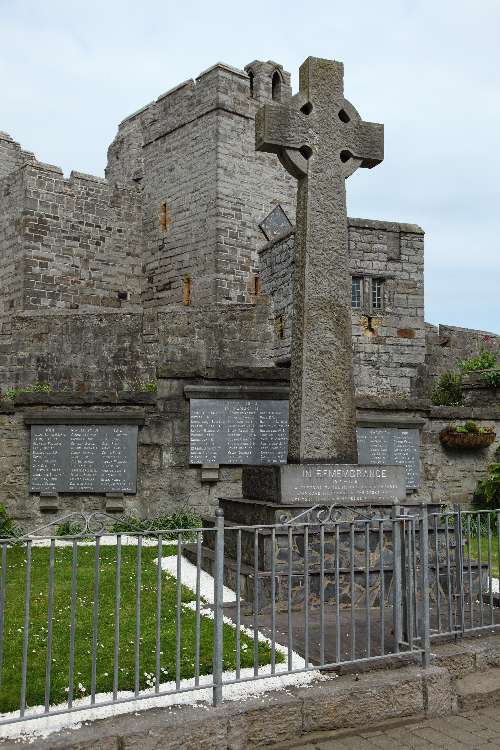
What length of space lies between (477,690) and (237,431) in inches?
255

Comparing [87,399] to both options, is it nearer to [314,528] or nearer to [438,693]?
[314,528]

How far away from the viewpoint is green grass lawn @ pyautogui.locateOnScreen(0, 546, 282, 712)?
4359mm

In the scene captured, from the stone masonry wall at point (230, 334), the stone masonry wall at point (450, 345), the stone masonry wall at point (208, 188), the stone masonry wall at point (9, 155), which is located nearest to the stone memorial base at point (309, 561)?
the stone masonry wall at point (230, 334)

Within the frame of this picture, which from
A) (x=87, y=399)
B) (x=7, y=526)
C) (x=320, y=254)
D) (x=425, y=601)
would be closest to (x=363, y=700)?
(x=425, y=601)

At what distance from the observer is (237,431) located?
1077 cm

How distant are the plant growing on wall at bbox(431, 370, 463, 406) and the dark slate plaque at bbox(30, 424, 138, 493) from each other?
22.8 feet

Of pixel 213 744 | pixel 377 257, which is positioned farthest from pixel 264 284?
pixel 213 744

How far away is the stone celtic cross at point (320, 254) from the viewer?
7.12 m

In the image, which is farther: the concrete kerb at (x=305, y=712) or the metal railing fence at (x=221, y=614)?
the metal railing fence at (x=221, y=614)

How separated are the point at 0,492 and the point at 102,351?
5.84 m

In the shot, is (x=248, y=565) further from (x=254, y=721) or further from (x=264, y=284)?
(x=264, y=284)

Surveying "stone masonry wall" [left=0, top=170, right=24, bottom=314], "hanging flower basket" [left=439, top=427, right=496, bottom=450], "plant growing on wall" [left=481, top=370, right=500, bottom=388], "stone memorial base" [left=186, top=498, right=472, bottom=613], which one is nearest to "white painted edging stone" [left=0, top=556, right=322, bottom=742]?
"stone memorial base" [left=186, top=498, right=472, bottom=613]

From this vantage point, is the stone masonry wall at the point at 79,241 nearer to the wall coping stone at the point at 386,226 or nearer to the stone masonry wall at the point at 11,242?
the stone masonry wall at the point at 11,242

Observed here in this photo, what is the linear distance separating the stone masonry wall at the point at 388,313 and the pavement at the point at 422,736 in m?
9.64
